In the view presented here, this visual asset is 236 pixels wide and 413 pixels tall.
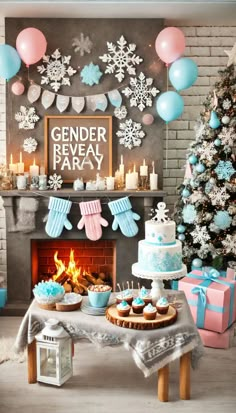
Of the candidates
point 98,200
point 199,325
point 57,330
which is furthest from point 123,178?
point 57,330

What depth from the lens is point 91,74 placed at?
213 inches

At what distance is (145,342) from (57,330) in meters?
0.62

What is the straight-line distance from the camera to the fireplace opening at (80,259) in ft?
19.2

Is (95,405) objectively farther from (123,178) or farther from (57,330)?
(123,178)

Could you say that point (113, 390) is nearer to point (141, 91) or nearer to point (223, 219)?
point (223, 219)

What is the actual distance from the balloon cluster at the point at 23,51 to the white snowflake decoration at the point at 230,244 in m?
2.49

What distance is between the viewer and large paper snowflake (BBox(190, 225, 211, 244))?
512 centimetres

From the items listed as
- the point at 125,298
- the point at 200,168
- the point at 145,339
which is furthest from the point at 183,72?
the point at 145,339

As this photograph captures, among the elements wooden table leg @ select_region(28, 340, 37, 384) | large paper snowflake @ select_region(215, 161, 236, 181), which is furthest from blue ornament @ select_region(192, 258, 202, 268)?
wooden table leg @ select_region(28, 340, 37, 384)

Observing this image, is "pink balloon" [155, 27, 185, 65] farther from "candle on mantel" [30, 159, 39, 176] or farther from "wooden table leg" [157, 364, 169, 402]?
"wooden table leg" [157, 364, 169, 402]

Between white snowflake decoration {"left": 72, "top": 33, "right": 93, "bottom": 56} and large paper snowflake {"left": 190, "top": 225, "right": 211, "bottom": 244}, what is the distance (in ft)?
6.79

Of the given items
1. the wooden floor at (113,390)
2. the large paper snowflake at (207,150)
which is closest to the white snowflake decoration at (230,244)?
the large paper snowflake at (207,150)

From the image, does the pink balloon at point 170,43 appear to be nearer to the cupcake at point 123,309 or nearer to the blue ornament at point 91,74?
the blue ornament at point 91,74

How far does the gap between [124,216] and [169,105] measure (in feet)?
3.83
